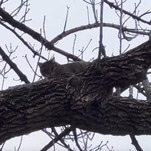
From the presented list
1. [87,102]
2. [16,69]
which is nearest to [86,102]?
[87,102]

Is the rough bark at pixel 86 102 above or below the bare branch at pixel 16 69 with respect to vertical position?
below

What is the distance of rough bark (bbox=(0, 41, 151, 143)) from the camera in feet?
5.76

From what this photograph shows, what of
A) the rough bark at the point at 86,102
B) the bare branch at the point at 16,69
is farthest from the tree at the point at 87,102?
the bare branch at the point at 16,69

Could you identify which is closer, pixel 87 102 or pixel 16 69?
pixel 87 102

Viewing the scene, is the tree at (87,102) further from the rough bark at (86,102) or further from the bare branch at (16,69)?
the bare branch at (16,69)

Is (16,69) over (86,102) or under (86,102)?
over

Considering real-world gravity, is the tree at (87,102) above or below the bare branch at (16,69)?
below

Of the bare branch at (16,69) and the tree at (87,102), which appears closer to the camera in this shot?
the tree at (87,102)

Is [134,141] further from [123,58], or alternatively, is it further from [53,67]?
[53,67]

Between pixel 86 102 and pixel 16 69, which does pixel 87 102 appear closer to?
pixel 86 102

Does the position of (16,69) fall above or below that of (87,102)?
above

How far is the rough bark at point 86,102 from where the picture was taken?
69.1 inches

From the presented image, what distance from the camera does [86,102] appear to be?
5.94 feet

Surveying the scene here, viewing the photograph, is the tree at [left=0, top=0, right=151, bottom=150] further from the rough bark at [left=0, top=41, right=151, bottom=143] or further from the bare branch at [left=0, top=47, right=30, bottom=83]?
the bare branch at [left=0, top=47, right=30, bottom=83]
